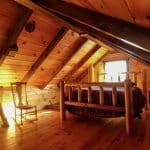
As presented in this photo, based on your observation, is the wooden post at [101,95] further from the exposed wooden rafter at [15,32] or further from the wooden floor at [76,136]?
the exposed wooden rafter at [15,32]

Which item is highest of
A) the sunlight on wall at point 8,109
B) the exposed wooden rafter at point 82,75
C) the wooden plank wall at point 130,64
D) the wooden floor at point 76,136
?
the wooden plank wall at point 130,64

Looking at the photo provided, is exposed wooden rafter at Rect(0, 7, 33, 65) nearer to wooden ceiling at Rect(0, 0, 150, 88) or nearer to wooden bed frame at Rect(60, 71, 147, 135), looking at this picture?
wooden ceiling at Rect(0, 0, 150, 88)

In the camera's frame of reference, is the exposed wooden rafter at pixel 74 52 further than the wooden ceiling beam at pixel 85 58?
No

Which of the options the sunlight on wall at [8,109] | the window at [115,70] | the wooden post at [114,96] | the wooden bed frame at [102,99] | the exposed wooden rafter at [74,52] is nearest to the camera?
the wooden bed frame at [102,99]

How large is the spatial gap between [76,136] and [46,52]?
6.82ft

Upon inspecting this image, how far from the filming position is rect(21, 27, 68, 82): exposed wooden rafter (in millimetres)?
3951

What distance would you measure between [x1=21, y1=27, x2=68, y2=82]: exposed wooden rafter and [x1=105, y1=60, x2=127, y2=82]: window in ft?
10.1

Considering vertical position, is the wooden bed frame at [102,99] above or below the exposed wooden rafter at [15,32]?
below

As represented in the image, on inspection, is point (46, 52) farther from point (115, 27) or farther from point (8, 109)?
point (115, 27)

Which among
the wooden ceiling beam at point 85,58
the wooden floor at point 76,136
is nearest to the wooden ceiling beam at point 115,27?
the wooden floor at point 76,136

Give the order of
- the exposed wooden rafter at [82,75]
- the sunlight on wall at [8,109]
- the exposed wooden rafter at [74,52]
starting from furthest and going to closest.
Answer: the exposed wooden rafter at [82,75], the exposed wooden rafter at [74,52], the sunlight on wall at [8,109]

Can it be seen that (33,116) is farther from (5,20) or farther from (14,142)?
(5,20)

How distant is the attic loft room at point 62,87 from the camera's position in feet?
8.20

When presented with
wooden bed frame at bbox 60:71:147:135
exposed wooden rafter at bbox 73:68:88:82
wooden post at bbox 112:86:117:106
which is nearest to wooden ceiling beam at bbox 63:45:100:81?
exposed wooden rafter at bbox 73:68:88:82
